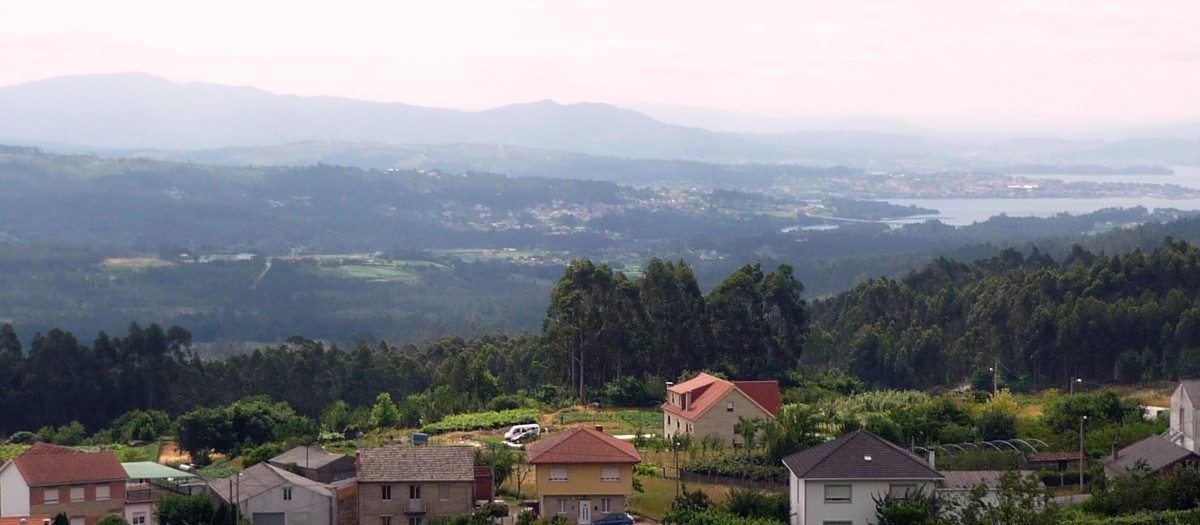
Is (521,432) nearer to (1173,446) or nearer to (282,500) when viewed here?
(282,500)

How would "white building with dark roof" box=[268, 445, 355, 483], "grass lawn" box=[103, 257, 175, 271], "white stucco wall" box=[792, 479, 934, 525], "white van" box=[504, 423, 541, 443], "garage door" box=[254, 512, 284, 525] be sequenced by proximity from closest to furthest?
"white stucco wall" box=[792, 479, 934, 525], "garage door" box=[254, 512, 284, 525], "white building with dark roof" box=[268, 445, 355, 483], "white van" box=[504, 423, 541, 443], "grass lawn" box=[103, 257, 175, 271]

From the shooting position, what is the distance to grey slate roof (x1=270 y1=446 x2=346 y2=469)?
31.0 m

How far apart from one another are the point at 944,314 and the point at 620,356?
19.5 metres

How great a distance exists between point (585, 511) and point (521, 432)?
930cm

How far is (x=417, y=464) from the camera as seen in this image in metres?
28.5

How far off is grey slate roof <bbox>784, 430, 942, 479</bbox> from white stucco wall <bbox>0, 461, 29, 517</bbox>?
15.7 metres

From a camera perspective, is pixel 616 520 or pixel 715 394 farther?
pixel 715 394

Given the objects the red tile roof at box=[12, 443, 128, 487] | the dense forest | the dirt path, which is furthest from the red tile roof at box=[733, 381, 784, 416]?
the red tile roof at box=[12, 443, 128, 487]

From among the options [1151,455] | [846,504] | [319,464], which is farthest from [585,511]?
[1151,455]

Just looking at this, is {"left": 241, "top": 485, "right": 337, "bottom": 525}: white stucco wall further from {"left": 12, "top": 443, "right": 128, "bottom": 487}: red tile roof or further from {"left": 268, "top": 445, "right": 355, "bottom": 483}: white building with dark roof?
{"left": 12, "top": 443, "right": 128, "bottom": 487}: red tile roof

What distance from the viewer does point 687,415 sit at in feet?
121

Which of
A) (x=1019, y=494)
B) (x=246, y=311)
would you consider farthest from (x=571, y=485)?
(x=246, y=311)

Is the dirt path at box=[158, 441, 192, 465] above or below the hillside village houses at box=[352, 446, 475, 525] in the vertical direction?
below

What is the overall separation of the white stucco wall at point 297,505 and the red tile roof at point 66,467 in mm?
3102
